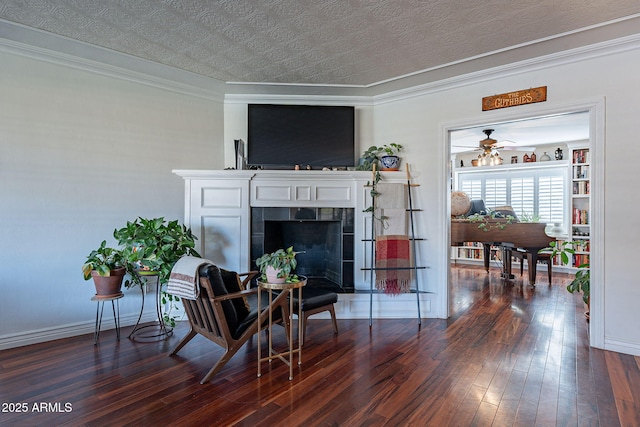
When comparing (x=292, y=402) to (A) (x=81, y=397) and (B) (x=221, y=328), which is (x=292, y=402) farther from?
(A) (x=81, y=397)

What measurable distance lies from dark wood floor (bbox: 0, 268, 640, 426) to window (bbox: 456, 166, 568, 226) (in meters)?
3.93

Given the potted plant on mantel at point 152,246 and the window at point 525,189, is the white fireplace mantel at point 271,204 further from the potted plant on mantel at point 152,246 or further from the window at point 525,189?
the window at point 525,189

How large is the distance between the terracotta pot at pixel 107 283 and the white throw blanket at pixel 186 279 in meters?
0.94

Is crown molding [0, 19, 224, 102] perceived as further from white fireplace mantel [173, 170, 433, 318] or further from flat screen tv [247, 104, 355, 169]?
white fireplace mantel [173, 170, 433, 318]

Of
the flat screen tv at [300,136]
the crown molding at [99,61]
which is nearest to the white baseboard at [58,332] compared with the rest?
the flat screen tv at [300,136]

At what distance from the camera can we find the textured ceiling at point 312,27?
233cm

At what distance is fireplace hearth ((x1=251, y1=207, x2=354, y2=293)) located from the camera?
3.66 meters

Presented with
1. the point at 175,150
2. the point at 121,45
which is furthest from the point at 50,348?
the point at 121,45

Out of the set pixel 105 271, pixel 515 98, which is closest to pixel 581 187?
pixel 515 98

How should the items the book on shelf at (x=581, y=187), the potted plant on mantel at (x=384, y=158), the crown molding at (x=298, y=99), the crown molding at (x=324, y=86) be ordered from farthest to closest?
the book on shelf at (x=581, y=187) < the crown molding at (x=298, y=99) < the potted plant on mantel at (x=384, y=158) < the crown molding at (x=324, y=86)

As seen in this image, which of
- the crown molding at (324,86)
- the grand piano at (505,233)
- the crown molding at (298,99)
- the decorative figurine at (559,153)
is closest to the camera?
the crown molding at (324,86)

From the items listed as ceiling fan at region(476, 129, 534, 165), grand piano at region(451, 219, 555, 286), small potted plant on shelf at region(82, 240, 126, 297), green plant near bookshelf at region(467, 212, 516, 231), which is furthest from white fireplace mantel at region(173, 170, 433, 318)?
ceiling fan at region(476, 129, 534, 165)

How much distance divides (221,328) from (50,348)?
70.8 inches

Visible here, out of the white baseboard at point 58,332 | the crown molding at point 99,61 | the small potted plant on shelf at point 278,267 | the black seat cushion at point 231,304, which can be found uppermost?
the crown molding at point 99,61
